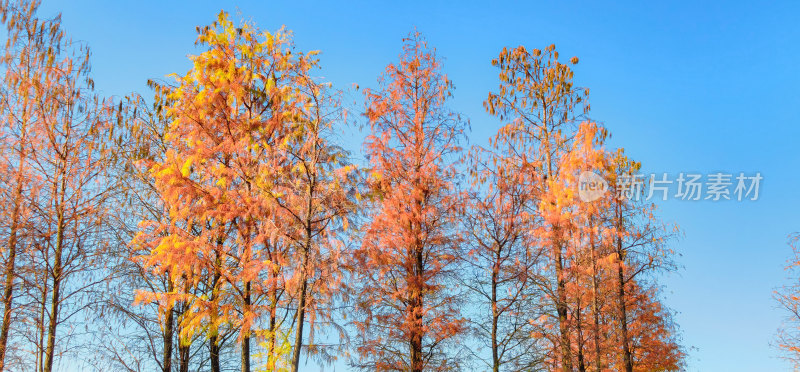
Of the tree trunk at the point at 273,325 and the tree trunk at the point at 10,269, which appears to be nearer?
the tree trunk at the point at 273,325

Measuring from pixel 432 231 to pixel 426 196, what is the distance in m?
1.01

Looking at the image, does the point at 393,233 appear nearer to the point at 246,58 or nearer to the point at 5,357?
the point at 246,58

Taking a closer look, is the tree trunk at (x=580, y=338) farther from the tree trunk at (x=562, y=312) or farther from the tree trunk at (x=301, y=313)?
the tree trunk at (x=301, y=313)

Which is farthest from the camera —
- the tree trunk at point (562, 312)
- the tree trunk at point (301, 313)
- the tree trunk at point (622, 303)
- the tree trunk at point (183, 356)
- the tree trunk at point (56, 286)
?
the tree trunk at point (622, 303)

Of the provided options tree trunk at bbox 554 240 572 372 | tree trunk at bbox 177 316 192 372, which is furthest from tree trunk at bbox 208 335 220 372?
tree trunk at bbox 554 240 572 372

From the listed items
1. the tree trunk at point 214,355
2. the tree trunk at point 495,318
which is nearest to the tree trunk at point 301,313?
the tree trunk at point 214,355

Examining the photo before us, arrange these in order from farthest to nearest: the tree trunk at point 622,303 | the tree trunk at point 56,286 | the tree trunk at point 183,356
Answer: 1. the tree trunk at point 622,303
2. the tree trunk at point 183,356
3. the tree trunk at point 56,286

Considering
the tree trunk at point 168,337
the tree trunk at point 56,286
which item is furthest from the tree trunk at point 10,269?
the tree trunk at point 168,337

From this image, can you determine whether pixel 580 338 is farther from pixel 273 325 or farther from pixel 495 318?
pixel 273 325

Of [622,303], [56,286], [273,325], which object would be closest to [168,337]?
[56,286]

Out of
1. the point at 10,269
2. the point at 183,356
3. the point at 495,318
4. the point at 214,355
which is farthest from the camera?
the point at 495,318

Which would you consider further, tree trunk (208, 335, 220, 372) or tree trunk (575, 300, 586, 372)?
tree trunk (575, 300, 586, 372)

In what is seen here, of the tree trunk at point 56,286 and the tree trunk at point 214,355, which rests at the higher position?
the tree trunk at point 56,286

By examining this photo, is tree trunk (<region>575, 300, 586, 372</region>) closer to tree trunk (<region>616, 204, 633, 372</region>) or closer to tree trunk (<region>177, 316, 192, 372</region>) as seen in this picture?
tree trunk (<region>616, 204, 633, 372</region>)
